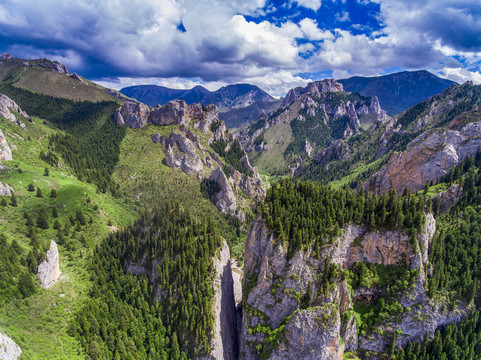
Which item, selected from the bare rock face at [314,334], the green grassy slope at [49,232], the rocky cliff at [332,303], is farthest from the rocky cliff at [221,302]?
the bare rock face at [314,334]

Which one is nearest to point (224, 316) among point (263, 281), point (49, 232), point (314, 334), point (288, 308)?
point (263, 281)

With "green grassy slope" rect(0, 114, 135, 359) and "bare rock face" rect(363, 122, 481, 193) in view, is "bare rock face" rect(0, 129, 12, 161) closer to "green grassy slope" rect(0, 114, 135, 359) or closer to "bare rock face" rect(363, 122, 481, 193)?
"green grassy slope" rect(0, 114, 135, 359)

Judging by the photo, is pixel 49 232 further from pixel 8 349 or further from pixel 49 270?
pixel 8 349

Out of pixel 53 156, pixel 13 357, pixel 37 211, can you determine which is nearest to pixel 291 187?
pixel 13 357

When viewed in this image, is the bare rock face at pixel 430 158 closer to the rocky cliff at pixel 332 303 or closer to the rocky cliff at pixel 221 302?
the rocky cliff at pixel 332 303

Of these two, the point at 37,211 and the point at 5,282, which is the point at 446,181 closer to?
the point at 5,282
